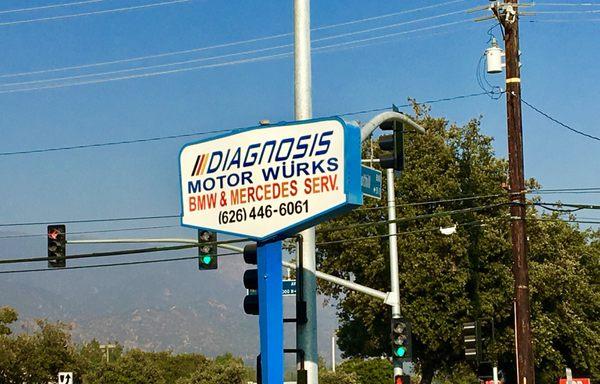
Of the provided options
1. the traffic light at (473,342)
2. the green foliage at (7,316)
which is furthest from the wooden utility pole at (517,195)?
the green foliage at (7,316)

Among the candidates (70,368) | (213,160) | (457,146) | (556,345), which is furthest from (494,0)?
(70,368)

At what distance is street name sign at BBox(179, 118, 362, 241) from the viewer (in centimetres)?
1457

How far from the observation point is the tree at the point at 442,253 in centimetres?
4838

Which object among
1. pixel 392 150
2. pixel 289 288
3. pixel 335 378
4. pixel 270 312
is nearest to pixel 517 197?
pixel 289 288

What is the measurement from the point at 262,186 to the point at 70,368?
7518 centimetres

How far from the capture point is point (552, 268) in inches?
1982

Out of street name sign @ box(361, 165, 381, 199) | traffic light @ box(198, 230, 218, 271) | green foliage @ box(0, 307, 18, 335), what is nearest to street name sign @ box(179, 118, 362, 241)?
street name sign @ box(361, 165, 381, 199)

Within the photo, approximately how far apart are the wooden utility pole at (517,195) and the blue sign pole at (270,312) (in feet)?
59.5

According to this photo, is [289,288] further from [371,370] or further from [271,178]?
[371,370]

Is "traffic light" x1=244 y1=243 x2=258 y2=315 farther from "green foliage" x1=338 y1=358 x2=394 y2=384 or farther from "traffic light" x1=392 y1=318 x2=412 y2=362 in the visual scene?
"green foliage" x1=338 y1=358 x2=394 y2=384

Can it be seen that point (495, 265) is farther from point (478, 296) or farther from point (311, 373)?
point (311, 373)

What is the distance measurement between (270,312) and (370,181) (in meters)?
2.34

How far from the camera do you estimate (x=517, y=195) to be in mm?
32625

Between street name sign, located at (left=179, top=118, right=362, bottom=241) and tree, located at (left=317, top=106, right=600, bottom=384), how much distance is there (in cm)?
3144
